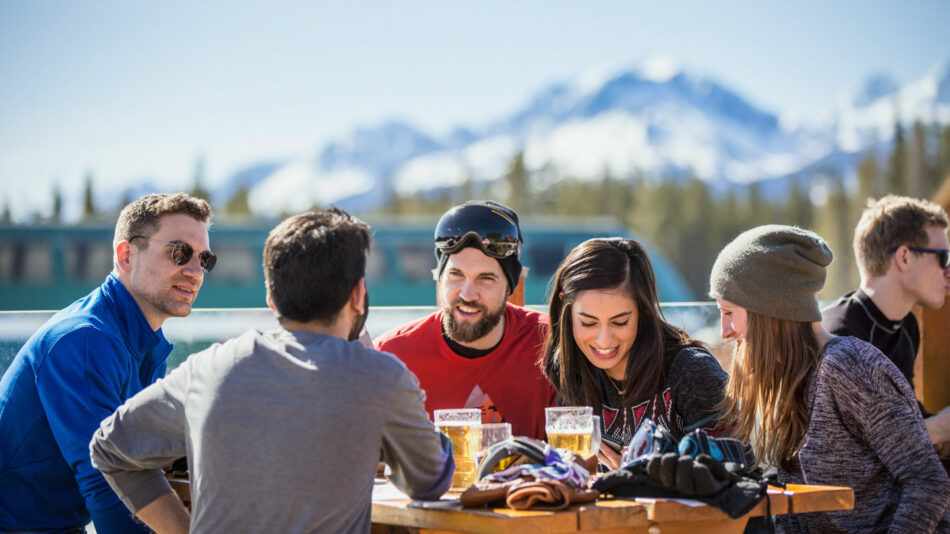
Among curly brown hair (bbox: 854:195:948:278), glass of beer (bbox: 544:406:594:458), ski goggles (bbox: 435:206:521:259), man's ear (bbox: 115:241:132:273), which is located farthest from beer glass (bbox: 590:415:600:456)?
curly brown hair (bbox: 854:195:948:278)

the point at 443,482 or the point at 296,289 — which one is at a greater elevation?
the point at 296,289

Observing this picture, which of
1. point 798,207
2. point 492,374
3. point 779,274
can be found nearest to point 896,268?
point 779,274

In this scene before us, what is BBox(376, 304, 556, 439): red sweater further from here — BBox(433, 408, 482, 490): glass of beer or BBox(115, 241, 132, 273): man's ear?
BBox(115, 241, 132, 273): man's ear

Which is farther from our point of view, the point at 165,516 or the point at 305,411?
the point at 165,516

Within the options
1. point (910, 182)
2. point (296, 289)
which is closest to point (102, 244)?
point (296, 289)

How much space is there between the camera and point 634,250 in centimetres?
386

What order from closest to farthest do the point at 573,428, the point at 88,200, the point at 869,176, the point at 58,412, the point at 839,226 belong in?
1. the point at 573,428
2. the point at 58,412
3. the point at 88,200
4. the point at 839,226
5. the point at 869,176

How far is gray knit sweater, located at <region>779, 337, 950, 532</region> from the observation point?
120 inches

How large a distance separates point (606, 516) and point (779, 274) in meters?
1.39

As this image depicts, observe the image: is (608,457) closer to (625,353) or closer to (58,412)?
(625,353)

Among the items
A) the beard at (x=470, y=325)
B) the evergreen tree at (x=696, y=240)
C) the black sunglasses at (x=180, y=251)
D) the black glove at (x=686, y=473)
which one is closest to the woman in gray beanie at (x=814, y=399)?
the black glove at (x=686, y=473)

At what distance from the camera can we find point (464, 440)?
302 centimetres

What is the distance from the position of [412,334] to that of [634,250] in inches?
47.3

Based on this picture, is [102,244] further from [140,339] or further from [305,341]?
[305,341]
